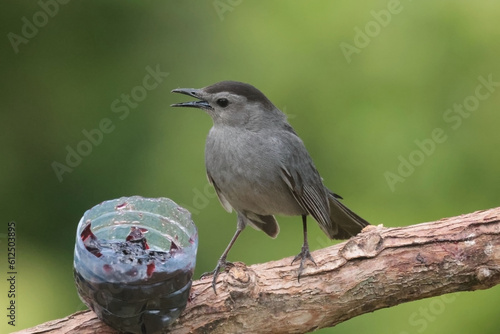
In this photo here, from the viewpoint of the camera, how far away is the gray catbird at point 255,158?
336 cm

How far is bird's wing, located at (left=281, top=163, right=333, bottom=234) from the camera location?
340 centimetres

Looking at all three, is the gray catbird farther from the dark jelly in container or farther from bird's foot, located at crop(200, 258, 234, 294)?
the dark jelly in container

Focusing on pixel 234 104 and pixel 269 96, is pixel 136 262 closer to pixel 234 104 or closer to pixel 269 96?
pixel 234 104

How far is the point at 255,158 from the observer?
3.36m

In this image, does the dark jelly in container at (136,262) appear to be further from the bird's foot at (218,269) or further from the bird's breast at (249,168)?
the bird's breast at (249,168)

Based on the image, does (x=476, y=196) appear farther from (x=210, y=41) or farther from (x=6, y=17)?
(x=6, y=17)

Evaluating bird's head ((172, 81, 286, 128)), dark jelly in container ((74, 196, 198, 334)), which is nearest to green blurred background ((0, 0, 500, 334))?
bird's head ((172, 81, 286, 128))

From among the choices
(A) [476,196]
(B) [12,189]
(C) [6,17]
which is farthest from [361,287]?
(C) [6,17]

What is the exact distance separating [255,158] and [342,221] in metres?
0.59

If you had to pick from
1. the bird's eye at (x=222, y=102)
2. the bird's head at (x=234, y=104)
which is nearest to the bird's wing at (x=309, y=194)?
the bird's head at (x=234, y=104)

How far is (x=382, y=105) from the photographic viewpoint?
4.06 meters

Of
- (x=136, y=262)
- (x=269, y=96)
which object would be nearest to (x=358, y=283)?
(x=136, y=262)

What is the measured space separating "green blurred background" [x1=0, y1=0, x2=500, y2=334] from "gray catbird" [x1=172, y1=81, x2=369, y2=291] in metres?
0.58

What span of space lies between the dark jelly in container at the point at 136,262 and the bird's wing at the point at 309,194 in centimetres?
81
